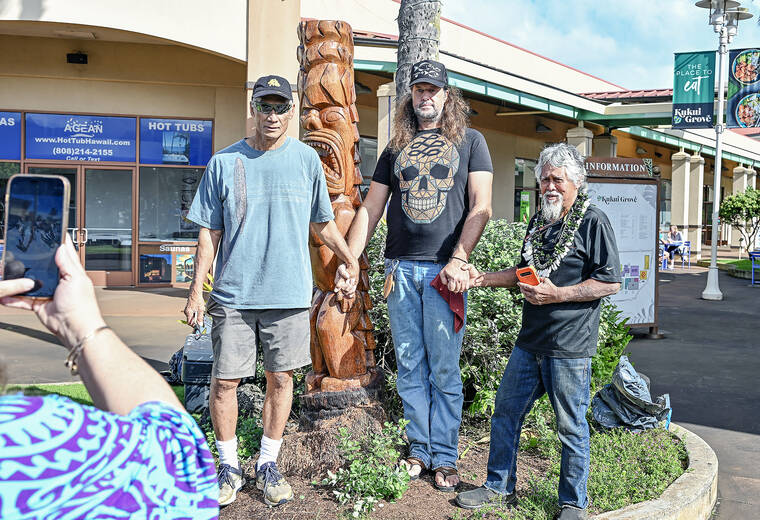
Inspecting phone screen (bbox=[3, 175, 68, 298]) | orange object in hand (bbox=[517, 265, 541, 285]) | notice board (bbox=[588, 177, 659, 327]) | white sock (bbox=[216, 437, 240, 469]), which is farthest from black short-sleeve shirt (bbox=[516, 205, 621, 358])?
notice board (bbox=[588, 177, 659, 327])

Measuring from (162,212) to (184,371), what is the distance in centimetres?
1027

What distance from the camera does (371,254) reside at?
17.0ft

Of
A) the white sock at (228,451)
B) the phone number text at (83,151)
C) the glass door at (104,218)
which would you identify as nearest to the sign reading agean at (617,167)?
the white sock at (228,451)

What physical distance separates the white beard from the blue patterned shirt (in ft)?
7.78

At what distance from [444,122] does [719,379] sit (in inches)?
200

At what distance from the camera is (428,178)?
374cm

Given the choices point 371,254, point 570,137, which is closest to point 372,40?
point 371,254

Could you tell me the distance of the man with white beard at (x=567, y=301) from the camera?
324cm

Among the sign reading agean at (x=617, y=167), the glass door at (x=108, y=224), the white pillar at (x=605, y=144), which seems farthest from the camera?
the white pillar at (x=605, y=144)

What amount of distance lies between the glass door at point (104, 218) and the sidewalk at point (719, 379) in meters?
9.94

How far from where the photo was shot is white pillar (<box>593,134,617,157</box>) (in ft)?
75.3

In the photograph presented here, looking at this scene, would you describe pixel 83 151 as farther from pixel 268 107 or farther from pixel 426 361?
pixel 426 361

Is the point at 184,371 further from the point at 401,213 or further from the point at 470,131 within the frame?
the point at 470,131

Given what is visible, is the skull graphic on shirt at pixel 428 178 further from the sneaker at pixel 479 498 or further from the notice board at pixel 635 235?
the notice board at pixel 635 235
